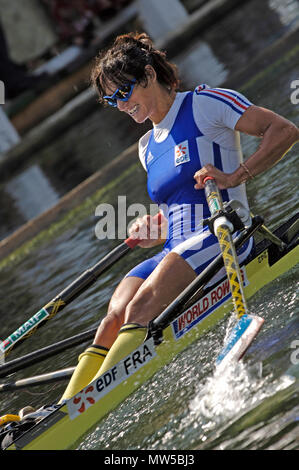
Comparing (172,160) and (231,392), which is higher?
(172,160)

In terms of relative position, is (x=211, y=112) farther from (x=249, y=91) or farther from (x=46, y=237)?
(x=249, y=91)

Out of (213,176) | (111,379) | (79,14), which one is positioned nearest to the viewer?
(111,379)

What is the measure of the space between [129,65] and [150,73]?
17 cm

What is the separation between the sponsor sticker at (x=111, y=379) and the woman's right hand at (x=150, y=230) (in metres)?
1.17

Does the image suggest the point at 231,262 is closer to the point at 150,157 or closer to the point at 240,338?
the point at 240,338

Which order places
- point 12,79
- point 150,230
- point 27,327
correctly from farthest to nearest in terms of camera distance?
1. point 12,79
2. point 27,327
3. point 150,230

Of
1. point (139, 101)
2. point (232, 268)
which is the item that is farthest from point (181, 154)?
point (232, 268)

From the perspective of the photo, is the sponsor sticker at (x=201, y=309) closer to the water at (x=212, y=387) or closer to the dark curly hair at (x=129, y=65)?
the water at (x=212, y=387)

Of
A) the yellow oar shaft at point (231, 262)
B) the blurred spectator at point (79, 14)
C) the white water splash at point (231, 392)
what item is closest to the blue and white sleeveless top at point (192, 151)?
the yellow oar shaft at point (231, 262)

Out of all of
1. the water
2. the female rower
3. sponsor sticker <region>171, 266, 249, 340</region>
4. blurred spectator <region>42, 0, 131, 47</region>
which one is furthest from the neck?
blurred spectator <region>42, 0, 131, 47</region>

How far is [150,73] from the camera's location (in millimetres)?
5105

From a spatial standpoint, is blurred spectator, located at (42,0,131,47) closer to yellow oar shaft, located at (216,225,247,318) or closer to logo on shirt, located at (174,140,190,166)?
logo on shirt, located at (174,140,190,166)

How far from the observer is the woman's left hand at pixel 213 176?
4941mm

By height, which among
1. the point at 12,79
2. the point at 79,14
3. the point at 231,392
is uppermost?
the point at 79,14
